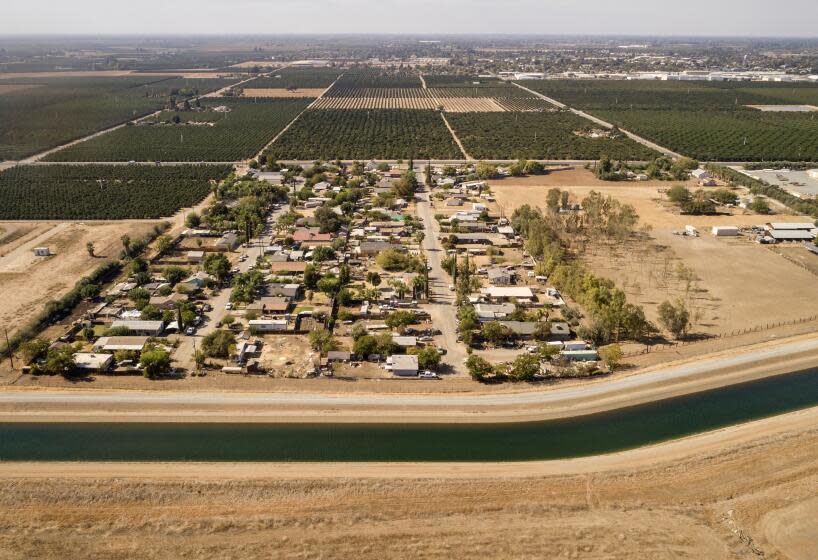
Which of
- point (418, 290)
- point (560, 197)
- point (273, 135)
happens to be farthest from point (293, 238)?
point (273, 135)

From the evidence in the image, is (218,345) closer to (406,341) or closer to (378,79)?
(406,341)

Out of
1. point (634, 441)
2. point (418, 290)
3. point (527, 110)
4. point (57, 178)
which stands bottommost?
point (634, 441)

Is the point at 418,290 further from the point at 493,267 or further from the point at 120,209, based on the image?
the point at 120,209

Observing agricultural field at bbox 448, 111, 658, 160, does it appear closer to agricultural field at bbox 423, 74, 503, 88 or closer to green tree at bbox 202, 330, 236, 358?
green tree at bbox 202, 330, 236, 358

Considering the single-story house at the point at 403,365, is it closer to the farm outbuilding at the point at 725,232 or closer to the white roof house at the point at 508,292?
the white roof house at the point at 508,292

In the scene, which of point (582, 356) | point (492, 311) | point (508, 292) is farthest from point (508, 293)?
point (582, 356)

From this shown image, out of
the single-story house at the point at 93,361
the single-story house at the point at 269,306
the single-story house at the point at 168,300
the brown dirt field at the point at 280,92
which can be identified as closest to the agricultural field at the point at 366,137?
the brown dirt field at the point at 280,92
